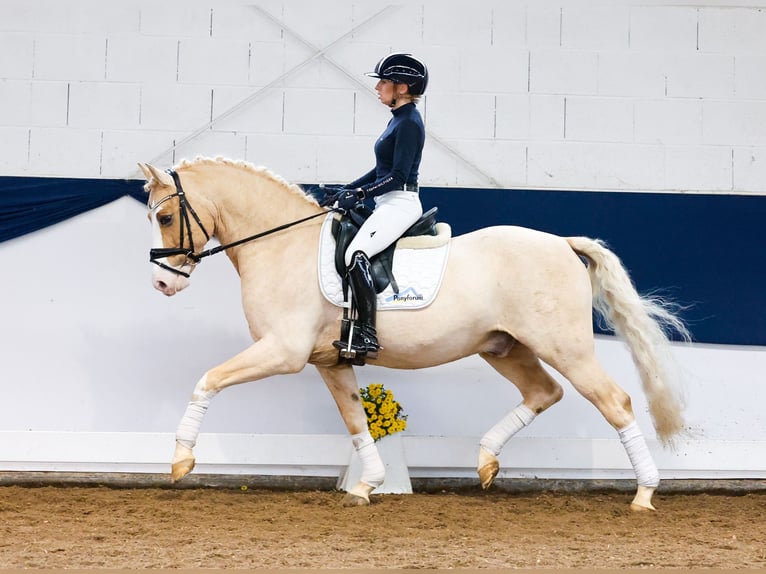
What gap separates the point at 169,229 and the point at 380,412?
1.61 metres

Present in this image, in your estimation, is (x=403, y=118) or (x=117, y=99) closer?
(x=403, y=118)

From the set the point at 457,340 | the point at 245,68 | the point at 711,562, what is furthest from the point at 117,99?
the point at 711,562

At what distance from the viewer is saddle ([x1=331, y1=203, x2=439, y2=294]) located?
4.75 meters

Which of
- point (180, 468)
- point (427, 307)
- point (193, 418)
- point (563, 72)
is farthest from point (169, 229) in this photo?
point (563, 72)

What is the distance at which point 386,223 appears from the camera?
4.77 metres

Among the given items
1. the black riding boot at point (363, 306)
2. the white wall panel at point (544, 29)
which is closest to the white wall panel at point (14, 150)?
the black riding boot at point (363, 306)

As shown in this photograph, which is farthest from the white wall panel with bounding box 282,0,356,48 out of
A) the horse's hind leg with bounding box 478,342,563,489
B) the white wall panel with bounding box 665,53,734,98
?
the horse's hind leg with bounding box 478,342,563,489

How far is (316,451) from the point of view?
568 centimetres

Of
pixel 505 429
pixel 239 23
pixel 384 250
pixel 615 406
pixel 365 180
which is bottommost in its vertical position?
pixel 505 429

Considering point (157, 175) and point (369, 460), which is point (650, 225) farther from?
point (157, 175)

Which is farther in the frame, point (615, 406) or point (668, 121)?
point (668, 121)

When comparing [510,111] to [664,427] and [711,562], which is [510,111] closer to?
[664,427]

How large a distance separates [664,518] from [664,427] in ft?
1.73

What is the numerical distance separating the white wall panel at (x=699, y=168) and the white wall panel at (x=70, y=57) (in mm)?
3692
